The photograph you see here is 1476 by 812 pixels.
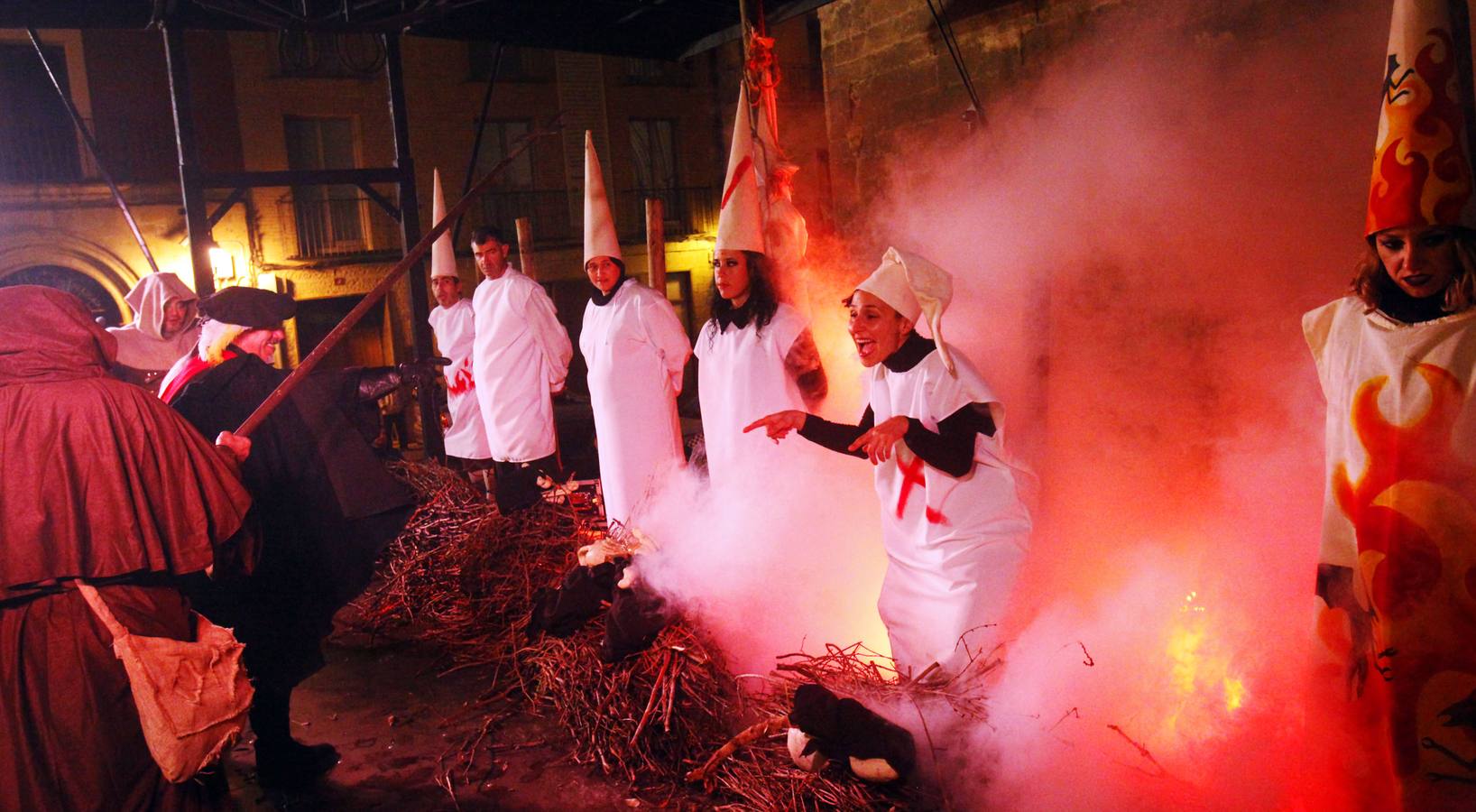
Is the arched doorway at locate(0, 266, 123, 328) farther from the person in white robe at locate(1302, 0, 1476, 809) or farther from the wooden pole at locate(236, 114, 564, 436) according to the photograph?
the person in white robe at locate(1302, 0, 1476, 809)

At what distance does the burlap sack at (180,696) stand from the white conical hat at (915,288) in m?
2.83

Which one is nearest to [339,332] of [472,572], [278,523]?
[278,523]

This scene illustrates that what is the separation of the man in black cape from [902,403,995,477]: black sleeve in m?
3.11

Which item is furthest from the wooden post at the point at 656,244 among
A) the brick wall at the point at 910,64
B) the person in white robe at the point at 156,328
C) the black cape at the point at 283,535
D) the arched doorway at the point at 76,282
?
the arched doorway at the point at 76,282

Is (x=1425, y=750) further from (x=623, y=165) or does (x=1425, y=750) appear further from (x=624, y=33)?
(x=623, y=165)

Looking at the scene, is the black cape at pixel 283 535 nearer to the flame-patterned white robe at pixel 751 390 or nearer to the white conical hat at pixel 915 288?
the flame-patterned white robe at pixel 751 390

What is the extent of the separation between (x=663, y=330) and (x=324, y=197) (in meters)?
19.4

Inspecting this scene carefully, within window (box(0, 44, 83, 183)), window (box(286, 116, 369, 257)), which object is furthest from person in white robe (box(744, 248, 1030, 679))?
window (box(286, 116, 369, 257))

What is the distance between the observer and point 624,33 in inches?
327

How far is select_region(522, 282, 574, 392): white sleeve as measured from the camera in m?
8.30

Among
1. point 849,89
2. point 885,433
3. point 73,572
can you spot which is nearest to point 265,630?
point 73,572

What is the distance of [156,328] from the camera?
668 cm

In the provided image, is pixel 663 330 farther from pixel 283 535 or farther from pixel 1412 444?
pixel 1412 444

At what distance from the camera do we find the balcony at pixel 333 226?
72.0 ft
